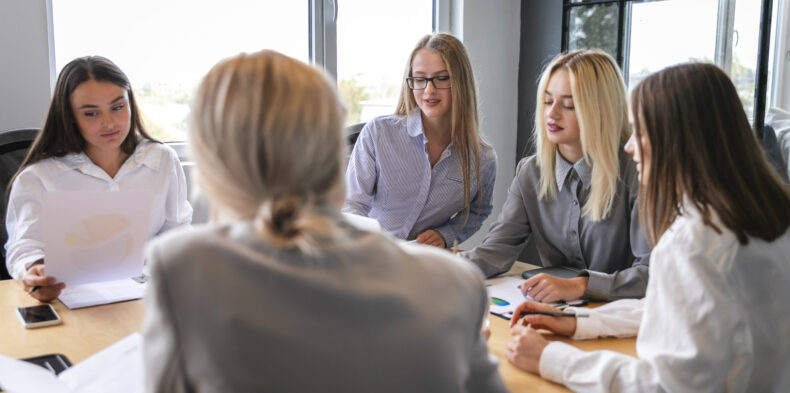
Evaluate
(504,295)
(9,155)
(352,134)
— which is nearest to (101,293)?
(9,155)

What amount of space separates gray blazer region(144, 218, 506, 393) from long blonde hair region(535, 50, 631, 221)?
3.91 feet

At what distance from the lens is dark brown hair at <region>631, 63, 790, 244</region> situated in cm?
111

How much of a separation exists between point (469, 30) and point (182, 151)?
1.67 meters

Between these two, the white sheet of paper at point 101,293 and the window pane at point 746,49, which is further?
the window pane at point 746,49

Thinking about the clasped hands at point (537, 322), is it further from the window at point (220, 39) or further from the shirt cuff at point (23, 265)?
the window at point (220, 39)

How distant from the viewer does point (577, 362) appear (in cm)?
112

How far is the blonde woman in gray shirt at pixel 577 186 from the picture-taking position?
180 cm

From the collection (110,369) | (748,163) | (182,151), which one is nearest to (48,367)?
(110,369)

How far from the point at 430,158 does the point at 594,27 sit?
1563 mm

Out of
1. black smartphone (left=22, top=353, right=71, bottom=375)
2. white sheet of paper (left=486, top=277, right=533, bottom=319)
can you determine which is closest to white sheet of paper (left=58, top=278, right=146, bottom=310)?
black smartphone (left=22, top=353, right=71, bottom=375)

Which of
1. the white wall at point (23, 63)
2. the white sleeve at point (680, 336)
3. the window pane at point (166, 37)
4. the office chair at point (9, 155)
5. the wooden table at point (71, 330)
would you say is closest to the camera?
the white sleeve at point (680, 336)

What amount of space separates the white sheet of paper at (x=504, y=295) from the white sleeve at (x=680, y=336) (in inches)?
14.2

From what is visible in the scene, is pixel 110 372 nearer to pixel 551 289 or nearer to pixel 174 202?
pixel 551 289


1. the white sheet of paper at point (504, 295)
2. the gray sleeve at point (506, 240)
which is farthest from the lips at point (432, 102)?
the white sheet of paper at point (504, 295)
